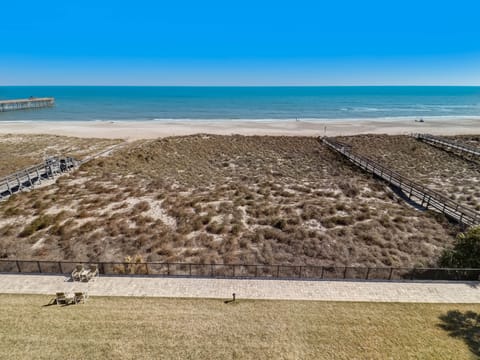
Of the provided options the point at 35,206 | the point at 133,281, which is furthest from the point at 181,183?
the point at 133,281

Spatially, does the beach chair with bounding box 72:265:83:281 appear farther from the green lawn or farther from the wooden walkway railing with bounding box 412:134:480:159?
the wooden walkway railing with bounding box 412:134:480:159

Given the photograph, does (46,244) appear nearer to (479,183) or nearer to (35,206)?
(35,206)

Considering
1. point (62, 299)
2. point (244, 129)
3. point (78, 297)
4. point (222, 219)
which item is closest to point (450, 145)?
point (244, 129)

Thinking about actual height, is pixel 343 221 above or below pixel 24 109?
below

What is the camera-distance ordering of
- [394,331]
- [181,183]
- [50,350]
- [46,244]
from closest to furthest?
[50,350]
[394,331]
[46,244]
[181,183]

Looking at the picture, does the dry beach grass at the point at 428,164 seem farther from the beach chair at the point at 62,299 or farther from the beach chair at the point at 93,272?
the beach chair at the point at 62,299

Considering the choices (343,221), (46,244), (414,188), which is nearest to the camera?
(46,244)
